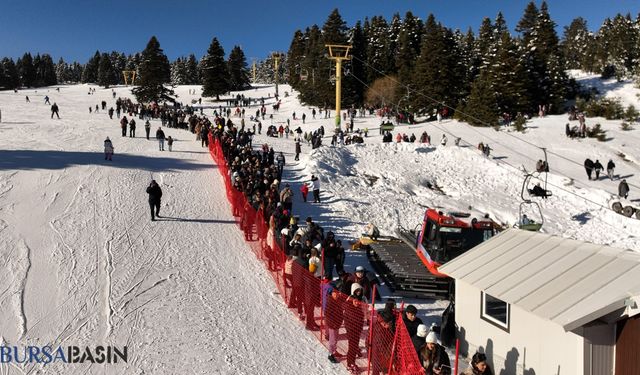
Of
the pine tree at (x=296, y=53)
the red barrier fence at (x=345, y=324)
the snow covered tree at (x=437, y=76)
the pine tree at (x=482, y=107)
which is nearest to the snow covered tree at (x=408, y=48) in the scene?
the snow covered tree at (x=437, y=76)

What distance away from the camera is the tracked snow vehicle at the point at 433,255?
12.2 meters

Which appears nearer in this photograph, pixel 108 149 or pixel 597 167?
pixel 108 149

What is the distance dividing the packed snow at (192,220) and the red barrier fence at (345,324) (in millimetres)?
308

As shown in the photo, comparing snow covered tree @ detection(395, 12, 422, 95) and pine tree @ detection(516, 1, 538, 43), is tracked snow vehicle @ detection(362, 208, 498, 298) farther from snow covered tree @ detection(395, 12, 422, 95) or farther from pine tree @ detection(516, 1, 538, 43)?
pine tree @ detection(516, 1, 538, 43)

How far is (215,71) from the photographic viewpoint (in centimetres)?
6962

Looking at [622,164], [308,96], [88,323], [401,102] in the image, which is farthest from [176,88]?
[88,323]

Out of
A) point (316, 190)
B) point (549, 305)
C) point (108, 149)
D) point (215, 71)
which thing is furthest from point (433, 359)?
point (215, 71)

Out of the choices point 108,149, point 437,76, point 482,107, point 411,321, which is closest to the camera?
point 411,321

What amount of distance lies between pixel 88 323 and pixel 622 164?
35.9m

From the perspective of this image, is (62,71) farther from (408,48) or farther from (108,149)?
(108,149)

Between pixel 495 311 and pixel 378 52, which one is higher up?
pixel 378 52

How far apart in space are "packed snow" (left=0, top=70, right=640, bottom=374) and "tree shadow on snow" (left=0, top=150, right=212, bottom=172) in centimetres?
13

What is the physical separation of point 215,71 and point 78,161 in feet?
158

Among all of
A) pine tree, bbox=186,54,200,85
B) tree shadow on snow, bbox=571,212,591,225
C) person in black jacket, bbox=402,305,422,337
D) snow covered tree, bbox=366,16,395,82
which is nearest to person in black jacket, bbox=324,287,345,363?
person in black jacket, bbox=402,305,422,337
